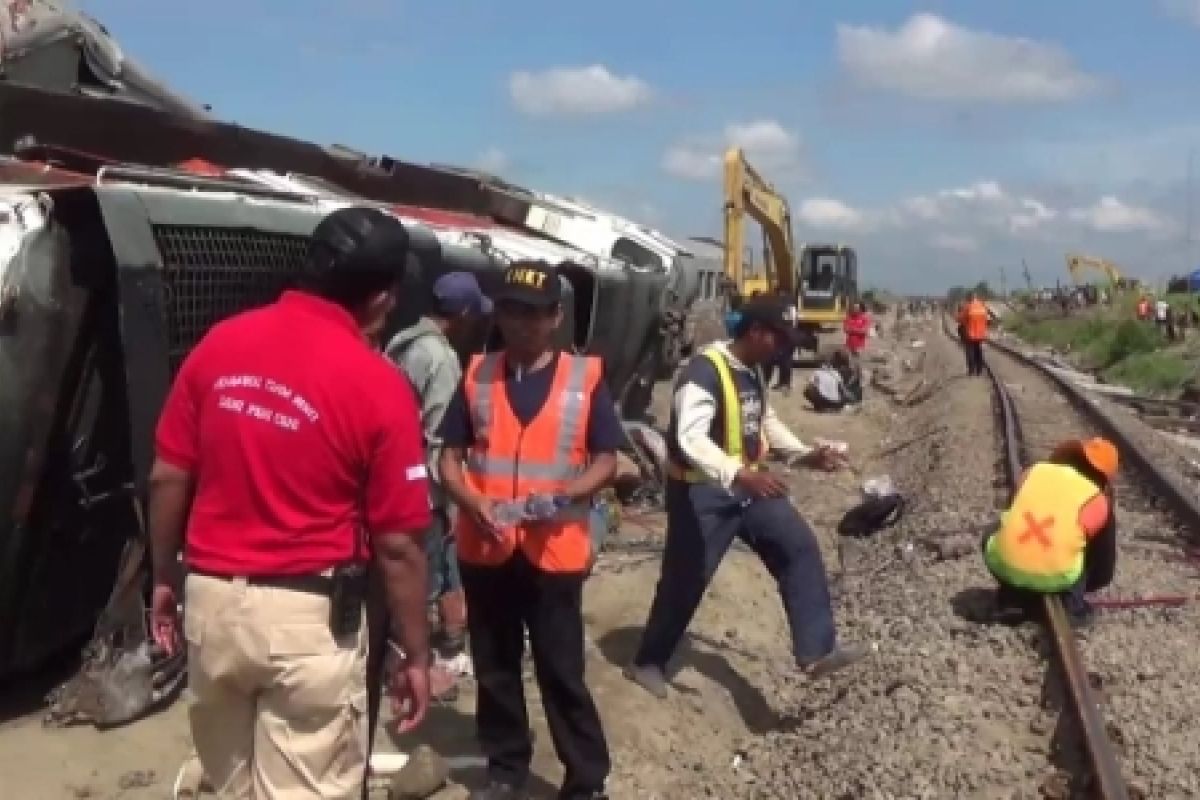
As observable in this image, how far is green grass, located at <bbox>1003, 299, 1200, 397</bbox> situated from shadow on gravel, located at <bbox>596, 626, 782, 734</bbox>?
76.6 ft

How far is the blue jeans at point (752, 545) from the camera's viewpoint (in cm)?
681

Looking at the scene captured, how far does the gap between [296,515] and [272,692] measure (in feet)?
1.33

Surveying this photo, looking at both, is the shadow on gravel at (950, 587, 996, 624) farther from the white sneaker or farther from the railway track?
the white sneaker

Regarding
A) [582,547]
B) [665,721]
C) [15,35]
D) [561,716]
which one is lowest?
[665,721]

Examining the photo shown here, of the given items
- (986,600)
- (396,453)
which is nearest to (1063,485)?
(986,600)

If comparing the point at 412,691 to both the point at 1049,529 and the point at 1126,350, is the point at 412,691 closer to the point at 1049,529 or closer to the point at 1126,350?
the point at 1049,529

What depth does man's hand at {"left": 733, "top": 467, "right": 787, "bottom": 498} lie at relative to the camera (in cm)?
635

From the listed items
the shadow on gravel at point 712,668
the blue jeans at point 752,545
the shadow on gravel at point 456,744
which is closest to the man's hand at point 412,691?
the shadow on gravel at point 456,744

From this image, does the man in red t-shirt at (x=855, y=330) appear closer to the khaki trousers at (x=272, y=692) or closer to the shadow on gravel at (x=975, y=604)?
the shadow on gravel at (x=975, y=604)

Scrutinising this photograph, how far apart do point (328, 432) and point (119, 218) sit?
95.7 inches

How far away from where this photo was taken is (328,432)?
11.3 ft

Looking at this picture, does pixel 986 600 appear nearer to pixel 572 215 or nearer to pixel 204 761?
pixel 204 761

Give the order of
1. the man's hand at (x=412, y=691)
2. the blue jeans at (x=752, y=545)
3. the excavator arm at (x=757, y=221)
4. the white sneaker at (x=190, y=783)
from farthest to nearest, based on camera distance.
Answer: the excavator arm at (x=757, y=221), the blue jeans at (x=752, y=545), the white sneaker at (x=190, y=783), the man's hand at (x=412, y=691)

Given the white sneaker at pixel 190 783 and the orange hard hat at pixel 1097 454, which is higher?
the orange hard hat at pixel 1097 454
